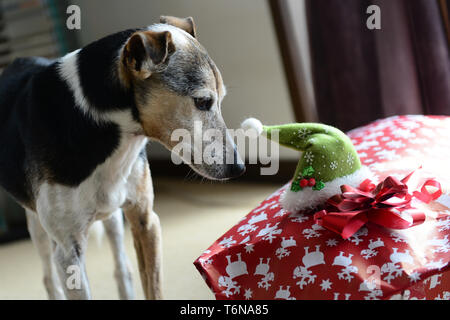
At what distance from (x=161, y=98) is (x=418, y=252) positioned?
593 mm

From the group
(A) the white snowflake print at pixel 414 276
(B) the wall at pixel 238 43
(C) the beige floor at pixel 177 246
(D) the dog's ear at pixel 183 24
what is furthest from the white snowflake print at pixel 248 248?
(B) the wall at pixel 238 43

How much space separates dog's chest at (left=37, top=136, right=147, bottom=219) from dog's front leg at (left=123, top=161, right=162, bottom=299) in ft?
0.27

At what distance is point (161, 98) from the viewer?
3.66 feet

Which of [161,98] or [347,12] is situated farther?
[347,12]

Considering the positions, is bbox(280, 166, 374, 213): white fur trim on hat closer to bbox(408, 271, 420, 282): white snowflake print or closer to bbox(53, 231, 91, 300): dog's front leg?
bbox(408, 271, 420, 282): white snowflake print

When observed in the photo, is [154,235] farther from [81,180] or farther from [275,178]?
[275,178]

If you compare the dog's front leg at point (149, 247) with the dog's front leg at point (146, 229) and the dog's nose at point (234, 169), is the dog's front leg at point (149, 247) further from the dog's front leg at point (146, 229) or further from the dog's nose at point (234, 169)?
the dog's nose at point (234, 169)

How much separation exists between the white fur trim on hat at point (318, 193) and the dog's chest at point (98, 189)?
0.38 metres

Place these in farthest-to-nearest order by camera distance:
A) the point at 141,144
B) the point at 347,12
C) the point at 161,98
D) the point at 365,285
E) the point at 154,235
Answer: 1. the point at 347,12
2. the point at 154,235
3. the point at 141,144
4. the point at 161,98
5. the point at 365,285

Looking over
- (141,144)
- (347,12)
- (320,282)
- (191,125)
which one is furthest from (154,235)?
(347,12)

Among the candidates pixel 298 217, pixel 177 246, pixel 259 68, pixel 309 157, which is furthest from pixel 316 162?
Result: pixel 259 68

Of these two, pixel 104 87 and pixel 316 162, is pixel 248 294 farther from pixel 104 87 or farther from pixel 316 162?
pixel 104 87

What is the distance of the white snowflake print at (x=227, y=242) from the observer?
110 centimetres

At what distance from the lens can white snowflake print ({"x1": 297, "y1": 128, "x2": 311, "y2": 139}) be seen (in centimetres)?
108
